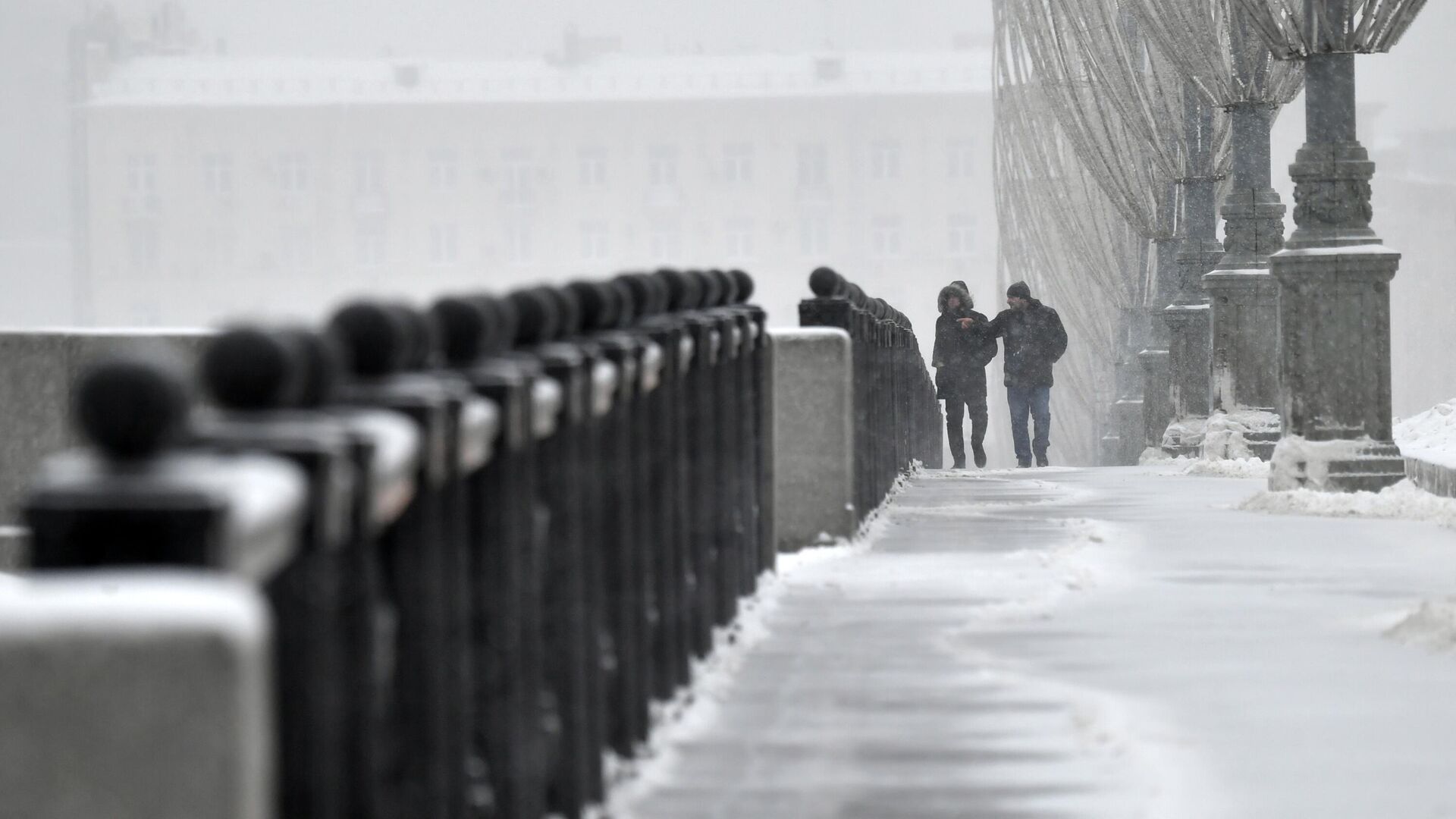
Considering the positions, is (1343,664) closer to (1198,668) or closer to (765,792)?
(1198,668)

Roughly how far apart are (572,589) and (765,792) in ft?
1.84

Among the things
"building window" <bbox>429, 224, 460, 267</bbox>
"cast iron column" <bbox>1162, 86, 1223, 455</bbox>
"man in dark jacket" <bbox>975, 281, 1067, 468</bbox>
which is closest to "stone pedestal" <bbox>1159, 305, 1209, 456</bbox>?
"cast iron column" <bbox>1162, 86, 1223, 455</bbox>

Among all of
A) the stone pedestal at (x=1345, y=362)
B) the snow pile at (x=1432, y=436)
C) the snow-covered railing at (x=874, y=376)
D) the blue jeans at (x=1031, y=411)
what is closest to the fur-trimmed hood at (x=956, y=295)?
the blue jeans at (x=1031, y=411)

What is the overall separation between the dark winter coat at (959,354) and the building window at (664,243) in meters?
77.0

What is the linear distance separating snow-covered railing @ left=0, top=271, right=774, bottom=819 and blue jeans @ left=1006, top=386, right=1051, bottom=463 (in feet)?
47.2

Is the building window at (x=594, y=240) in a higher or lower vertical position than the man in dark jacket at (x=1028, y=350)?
higher

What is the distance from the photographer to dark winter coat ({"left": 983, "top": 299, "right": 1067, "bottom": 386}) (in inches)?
733

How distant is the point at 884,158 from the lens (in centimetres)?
9362

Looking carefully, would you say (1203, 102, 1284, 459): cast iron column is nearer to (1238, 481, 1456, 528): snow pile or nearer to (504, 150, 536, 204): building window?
(1238, 481, 1456, 528): snow pile

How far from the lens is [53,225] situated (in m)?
112

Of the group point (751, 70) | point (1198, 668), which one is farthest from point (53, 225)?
point (1198, 668)

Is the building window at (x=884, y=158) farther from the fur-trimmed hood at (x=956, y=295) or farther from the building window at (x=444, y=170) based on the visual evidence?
the fur-trimmed hood at (x=956, y=295)

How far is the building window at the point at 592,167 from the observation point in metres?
94.0

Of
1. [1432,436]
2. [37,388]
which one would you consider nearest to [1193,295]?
[1432,436]
